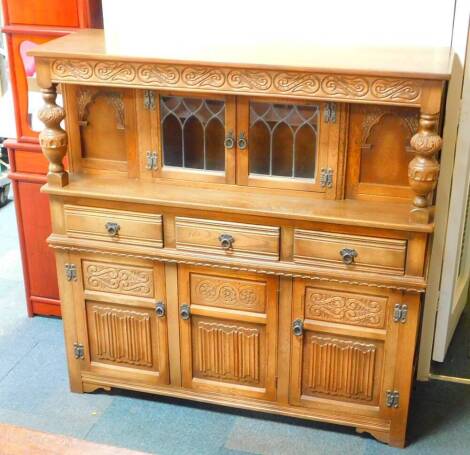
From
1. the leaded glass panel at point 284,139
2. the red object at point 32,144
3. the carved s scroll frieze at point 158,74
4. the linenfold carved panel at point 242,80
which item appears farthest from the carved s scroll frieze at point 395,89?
the red object at point 32,144

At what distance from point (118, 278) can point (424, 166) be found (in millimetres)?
1225

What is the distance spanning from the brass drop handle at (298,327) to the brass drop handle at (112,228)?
2.43ft

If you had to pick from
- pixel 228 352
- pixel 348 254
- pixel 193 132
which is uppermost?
pixel 193 132

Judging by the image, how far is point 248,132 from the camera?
2615mm

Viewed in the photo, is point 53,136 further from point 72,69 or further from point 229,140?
point 229,140

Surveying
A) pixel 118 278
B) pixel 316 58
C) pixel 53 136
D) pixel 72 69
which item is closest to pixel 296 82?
pixel 316 58

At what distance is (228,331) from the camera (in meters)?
2.79

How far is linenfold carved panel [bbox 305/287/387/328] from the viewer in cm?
260

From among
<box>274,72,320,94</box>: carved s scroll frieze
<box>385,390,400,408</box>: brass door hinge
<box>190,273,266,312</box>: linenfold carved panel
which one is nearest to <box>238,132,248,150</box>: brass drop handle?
<box>274,72,320,94</box>: carved s scroll frieze

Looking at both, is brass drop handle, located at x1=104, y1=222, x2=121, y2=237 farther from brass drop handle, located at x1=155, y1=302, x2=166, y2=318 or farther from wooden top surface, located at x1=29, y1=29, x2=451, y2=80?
wooden top surface, located at x1=29, y1=29, x2=451, y2=80

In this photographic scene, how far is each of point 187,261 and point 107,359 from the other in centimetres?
62

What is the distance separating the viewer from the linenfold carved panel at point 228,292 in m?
2.70

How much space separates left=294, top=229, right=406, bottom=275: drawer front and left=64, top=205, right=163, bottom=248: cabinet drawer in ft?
1.75

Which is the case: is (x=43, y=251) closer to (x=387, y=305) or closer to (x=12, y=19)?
(x=12, y=19)
